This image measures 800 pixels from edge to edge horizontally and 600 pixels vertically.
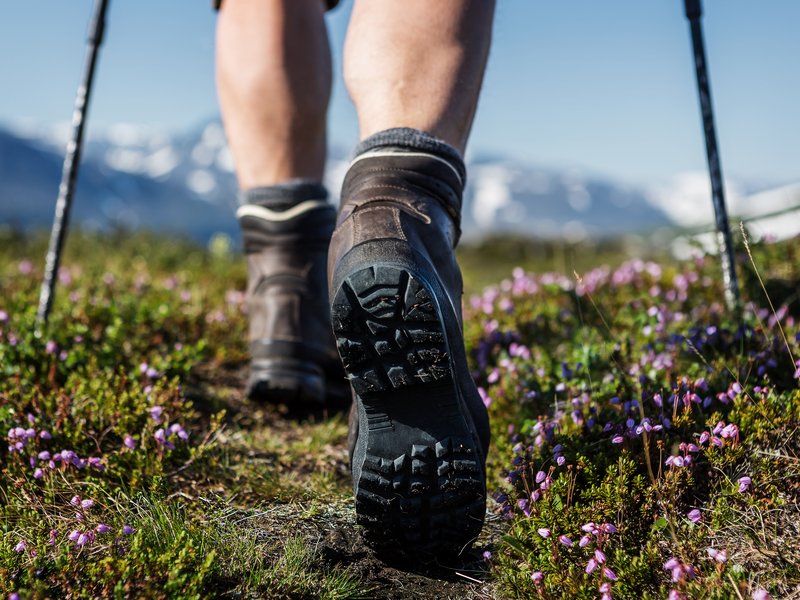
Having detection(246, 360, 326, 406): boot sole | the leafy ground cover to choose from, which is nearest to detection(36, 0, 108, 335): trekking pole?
the leafy ground cover

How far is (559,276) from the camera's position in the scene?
5.40 m

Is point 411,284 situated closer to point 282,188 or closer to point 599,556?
point 599,556

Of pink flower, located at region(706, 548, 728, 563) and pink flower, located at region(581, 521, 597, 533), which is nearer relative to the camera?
pink flower, located at region(706, 548, 728, 563)

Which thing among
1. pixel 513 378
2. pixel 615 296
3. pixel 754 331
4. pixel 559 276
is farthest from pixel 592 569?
pixel 559 276

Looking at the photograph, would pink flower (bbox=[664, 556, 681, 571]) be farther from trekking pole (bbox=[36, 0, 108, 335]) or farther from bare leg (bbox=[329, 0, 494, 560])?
trekking pole (bbox=[36, 0, 108, 335])

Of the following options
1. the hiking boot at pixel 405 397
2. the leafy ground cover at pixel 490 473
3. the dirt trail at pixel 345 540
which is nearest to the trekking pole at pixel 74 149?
the leafy ground cover at pixel 490 473

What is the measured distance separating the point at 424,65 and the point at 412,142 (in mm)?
261

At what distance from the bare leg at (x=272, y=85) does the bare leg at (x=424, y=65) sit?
3.70 feet

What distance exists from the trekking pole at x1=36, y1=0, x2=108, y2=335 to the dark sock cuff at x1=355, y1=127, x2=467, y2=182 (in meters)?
2.18

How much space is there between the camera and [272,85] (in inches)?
133

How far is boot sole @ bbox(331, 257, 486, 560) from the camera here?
1931 mm

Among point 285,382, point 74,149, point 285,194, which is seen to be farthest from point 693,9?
point 74,149

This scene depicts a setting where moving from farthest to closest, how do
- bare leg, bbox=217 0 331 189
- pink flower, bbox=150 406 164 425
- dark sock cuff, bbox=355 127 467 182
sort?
bare leg, bbox=217 0 331 189
pink flower, bbox=150 406 164 425
dark sock cuff, bbox=355 127 467 182

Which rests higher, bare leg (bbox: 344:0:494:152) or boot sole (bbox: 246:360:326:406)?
bare leg (bbox: 344:0:494:152)
